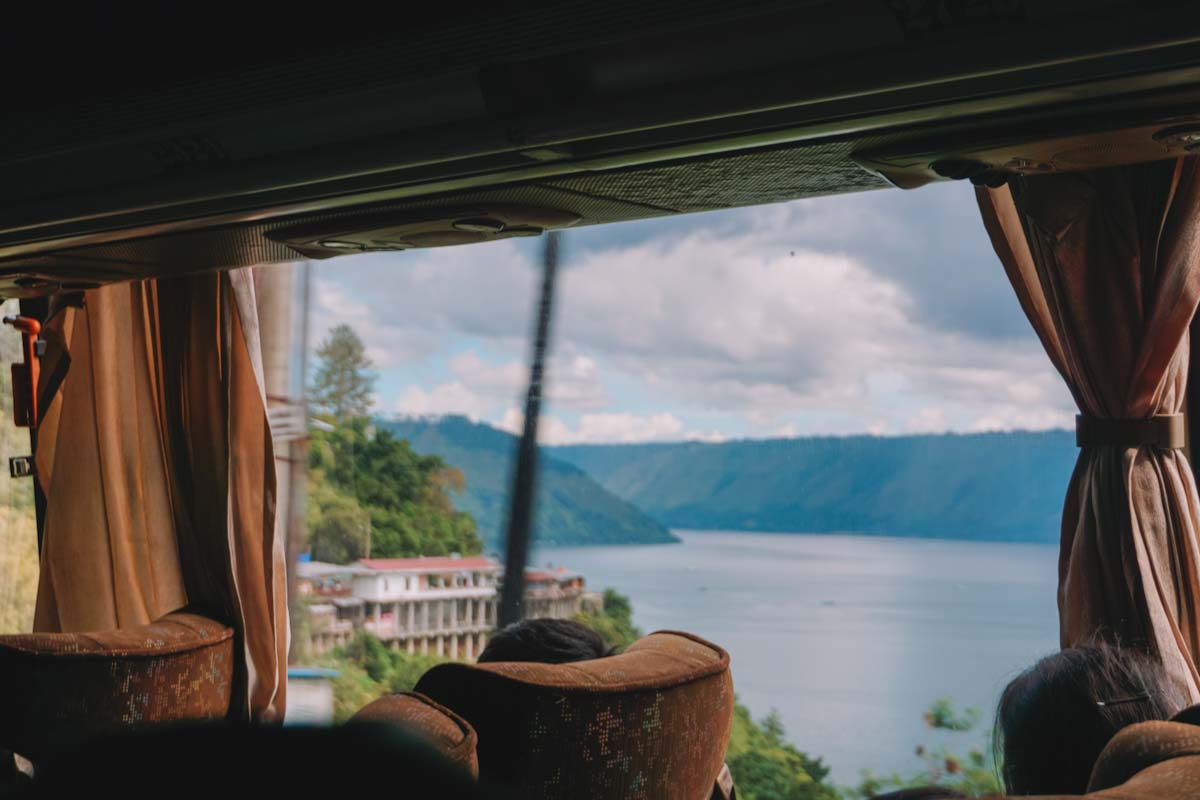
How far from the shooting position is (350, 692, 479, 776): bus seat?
1.21 metres

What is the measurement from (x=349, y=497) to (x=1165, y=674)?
3.70 metres

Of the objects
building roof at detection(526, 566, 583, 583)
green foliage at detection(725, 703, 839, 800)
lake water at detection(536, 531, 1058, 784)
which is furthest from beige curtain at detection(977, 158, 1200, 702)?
building roof at detection(526, 566, 583, 583)

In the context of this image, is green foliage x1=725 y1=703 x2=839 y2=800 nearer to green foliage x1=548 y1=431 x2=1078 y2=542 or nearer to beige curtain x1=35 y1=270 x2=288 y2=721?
green foliage x1=548 y1=431 x2=1078 y2=542

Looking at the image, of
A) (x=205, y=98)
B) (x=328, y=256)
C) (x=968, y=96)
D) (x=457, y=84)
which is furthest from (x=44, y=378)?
(x=968, y=96)

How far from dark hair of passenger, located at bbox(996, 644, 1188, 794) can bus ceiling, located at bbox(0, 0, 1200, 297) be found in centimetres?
76

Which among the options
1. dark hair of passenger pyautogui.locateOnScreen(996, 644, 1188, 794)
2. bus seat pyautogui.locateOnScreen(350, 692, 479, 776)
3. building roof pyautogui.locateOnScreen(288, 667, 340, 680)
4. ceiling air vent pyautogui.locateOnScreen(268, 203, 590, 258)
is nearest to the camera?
bus seat pyautogui.locateOnScreen(350, 692, 479, 776)

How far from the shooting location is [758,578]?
402 cm

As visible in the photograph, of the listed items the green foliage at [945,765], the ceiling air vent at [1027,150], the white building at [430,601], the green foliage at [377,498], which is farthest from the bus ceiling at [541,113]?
the green foliage at [377,498]

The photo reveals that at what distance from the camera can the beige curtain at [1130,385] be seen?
2.06 meters

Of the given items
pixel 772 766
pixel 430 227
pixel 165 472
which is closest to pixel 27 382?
pixel 165 472

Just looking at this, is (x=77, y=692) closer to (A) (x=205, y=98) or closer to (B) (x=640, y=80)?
(A) (x=205, y=98)

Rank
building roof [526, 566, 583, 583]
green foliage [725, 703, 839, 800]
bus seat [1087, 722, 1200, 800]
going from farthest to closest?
1. building roof [526, 566, 583, 583]
2. green foliage [725, 703, 839, 800]
3. bus seat [1087, 722, 1200, 800]

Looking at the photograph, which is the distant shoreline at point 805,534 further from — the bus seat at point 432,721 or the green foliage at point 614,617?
the bus seat at point 432,721

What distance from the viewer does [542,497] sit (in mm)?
4230
